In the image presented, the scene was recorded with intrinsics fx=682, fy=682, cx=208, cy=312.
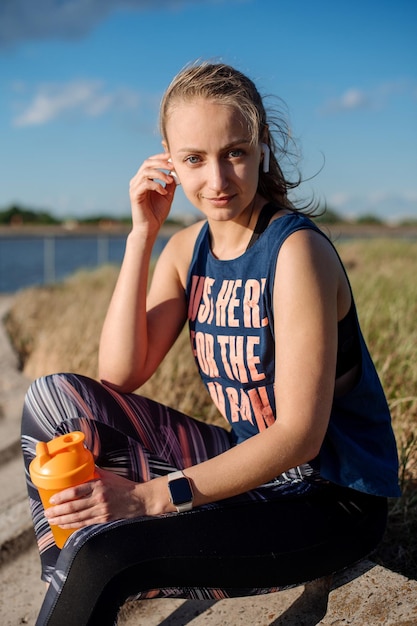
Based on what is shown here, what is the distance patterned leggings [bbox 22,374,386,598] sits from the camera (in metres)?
1.66

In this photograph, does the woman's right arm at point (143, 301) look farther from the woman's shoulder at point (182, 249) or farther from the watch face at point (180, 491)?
the watch face at point (180, 491)

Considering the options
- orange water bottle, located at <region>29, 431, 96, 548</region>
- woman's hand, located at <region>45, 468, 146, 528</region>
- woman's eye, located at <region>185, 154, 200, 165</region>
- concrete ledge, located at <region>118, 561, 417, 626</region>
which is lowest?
concrete ledge, located at <region>118, 561, 417, 626</region>

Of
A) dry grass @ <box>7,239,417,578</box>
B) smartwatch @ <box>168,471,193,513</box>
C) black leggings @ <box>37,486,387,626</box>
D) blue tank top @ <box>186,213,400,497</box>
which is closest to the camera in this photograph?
black leggings @ <box>37,486,387,626</box>

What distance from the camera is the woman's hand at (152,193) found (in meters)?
2.14

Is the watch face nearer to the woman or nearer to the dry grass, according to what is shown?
the woman

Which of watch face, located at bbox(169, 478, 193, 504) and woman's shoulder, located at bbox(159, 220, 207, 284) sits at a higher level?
woman's shoulder, located at bbox(159, 220, 207, 284)

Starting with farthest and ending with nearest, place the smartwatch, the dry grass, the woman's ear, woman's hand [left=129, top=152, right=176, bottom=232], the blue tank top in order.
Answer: the dry grass → woman's hand [left=129, top=152, right=176, bottom=232] → the woman's ear → the blue tank top → the smartwatch

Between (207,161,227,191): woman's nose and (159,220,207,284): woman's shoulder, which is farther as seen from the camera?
(159,220,207,284): woman's shoulder

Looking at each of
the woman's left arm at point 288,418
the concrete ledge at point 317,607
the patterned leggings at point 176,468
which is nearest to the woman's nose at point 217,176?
the woman's left arm at point 288,418

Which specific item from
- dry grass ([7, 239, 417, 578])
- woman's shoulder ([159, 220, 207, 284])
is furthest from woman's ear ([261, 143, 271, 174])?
dry grass ([7, 239, 417, 578])

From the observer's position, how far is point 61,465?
1.57m

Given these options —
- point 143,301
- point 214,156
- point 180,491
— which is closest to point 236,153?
point 214,156

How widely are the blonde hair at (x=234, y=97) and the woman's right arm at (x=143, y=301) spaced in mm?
262

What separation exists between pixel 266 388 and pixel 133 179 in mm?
831
